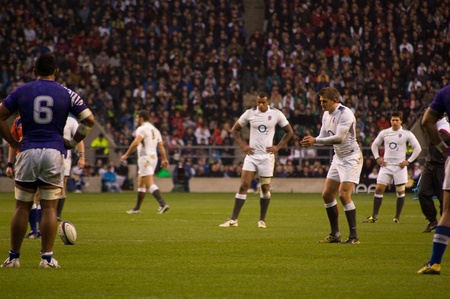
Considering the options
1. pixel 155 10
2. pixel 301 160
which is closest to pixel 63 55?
pixel 155 10

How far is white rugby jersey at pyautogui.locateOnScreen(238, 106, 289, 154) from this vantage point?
60.8 ft

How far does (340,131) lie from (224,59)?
2542 cm

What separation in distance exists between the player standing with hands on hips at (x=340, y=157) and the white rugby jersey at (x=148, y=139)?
936cm

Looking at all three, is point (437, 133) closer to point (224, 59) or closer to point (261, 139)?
point (261, 139)

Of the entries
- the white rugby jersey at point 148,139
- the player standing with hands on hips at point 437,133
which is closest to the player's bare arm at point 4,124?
the player standing with hands on hips at point 437,133

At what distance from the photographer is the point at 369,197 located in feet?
103

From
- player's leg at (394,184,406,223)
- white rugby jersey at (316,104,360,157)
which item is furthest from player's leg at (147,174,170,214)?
white rugby jersey at (316,104,360,157)

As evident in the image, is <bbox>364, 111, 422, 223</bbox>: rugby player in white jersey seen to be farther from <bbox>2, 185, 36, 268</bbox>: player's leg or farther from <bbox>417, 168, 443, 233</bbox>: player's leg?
<bbox>2, 185, 36, 268</bbox>: player's leg

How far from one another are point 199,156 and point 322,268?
82.8ft

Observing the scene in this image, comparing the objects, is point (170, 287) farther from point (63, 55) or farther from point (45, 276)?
point (63, 55)

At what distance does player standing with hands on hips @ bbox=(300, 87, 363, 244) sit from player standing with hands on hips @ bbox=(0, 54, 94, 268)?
5.01 meters

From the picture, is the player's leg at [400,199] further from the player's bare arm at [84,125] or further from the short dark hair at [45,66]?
the short dark hair at [45,66]

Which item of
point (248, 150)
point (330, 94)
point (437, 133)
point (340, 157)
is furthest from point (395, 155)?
point (437, 133)

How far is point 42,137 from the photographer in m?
9.95
